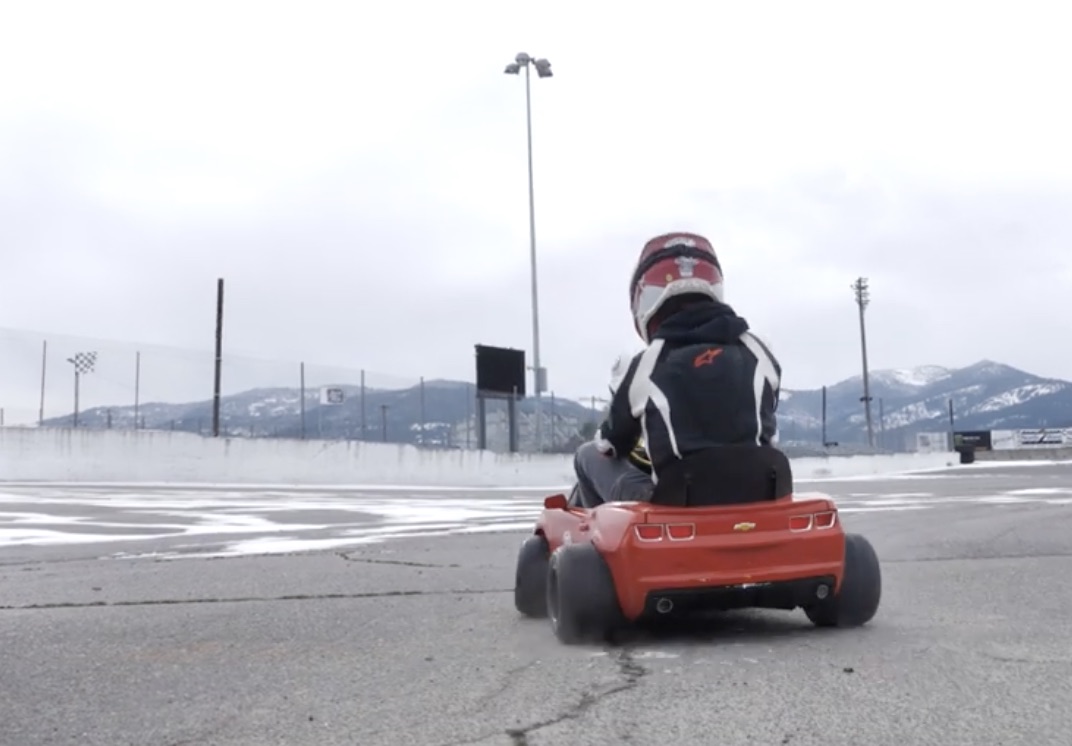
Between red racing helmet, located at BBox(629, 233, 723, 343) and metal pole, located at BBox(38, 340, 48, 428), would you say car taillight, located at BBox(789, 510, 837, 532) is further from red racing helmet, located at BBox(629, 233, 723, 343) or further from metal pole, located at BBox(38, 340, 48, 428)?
metal pole, located at BBox(38, 340, 48, 428)

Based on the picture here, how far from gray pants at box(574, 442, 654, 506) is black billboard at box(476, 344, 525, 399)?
3195cm

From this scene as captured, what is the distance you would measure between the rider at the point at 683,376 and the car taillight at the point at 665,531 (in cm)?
27

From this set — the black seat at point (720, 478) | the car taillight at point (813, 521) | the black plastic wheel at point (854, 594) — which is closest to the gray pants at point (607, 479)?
the black seat at point (720, 478)

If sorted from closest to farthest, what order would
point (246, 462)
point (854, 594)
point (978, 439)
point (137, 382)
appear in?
point (854, 594), point (246, 462), point (137, 382), point (978, 439)

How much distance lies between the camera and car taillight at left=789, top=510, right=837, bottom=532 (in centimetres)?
451

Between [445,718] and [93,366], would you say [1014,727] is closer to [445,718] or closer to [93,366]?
[445,718]

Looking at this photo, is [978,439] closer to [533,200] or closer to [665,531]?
[533,200]

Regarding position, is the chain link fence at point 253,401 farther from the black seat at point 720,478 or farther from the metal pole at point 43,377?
the black seat at point 720,478

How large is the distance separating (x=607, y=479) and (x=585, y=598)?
698 millimetres

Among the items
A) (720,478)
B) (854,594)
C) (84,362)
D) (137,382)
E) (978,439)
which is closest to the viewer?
(720,478)

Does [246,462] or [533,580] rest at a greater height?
[246,462]

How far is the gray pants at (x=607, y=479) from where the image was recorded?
15.4ft

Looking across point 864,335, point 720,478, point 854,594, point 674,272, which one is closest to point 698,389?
point 720,478

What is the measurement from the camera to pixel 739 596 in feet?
14.6
